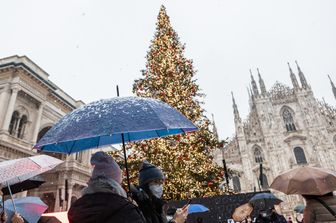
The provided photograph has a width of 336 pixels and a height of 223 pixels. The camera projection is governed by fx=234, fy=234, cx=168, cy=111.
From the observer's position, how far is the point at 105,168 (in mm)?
1812

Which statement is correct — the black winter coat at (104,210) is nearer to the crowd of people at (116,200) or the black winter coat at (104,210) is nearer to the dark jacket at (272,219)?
the crowd of people at (116,200)

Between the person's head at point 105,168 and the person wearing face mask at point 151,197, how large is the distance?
0.45 m

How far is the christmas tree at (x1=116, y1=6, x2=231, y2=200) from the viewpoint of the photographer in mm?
9156

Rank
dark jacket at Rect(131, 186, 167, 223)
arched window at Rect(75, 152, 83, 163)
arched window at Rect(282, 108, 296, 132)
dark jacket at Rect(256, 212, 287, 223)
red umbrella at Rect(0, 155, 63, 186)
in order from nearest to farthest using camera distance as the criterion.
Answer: dark jacket at Rect(131, 186, 167, 223) < red umbrella at Rect(0, 155, 63, 186) < dark jacket at Rect(256, 212, 287, 223) < arched window at Rect(75, 152, 83, 163) < arched window at Rect(282, 108, 296, 132)

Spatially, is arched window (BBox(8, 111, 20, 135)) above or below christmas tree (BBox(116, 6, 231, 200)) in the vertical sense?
above

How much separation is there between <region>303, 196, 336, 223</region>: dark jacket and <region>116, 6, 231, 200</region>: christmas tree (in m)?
6.22

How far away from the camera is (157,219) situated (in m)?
2.15

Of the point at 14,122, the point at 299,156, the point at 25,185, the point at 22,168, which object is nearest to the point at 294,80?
the point at 299,156

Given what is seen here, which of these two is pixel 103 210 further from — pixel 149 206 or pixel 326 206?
pixel 326 206

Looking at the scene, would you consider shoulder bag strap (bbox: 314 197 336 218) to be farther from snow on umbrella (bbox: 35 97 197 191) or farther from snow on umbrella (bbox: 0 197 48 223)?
snow on umbrella (bbox: 0 197 48 223)

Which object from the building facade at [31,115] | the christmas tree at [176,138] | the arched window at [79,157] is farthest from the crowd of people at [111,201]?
the arched window at [79,157]

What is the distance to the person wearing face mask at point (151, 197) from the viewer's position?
217 cm

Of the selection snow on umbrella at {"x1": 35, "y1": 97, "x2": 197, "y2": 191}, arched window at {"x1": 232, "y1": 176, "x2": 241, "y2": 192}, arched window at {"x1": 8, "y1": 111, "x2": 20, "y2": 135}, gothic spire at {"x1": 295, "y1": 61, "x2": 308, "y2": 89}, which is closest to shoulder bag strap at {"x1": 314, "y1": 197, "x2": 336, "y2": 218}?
snow on umbrella at {"x1": 35, "y1": 97, "x2": 197, "y2": 191}

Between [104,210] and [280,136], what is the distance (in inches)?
1547
